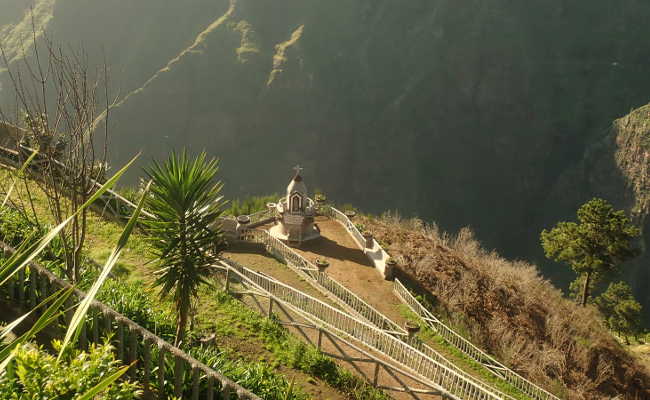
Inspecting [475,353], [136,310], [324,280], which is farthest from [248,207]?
[136,310]

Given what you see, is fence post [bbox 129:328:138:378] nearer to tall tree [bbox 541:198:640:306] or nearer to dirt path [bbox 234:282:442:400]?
dirt path [bbox 234:282:442:400]

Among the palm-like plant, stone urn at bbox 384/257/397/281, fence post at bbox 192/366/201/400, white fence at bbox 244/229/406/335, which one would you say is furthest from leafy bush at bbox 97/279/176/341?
stone urn at bbox 384/257/397/281

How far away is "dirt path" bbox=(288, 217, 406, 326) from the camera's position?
68.4 feet

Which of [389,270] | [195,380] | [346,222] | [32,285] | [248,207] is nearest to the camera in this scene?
[195,380]

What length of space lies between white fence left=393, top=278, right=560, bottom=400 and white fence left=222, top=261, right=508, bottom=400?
191 cm

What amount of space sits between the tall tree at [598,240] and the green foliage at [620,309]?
161 inches

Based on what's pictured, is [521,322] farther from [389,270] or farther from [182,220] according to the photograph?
[182,220]

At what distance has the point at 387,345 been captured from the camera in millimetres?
14414

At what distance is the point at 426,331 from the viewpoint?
1914 cm

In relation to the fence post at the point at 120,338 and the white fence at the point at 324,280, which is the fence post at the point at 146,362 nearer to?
the fence post at the point at 120,338

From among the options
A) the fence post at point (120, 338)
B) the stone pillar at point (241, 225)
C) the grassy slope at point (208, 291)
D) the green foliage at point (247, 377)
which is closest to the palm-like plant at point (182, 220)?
the grassy slope at point (208, 291)

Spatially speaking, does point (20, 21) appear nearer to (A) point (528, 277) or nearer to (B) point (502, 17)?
(B) point (502, 17)

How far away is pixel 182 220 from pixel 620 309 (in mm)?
33790

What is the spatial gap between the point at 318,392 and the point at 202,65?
296 ft
